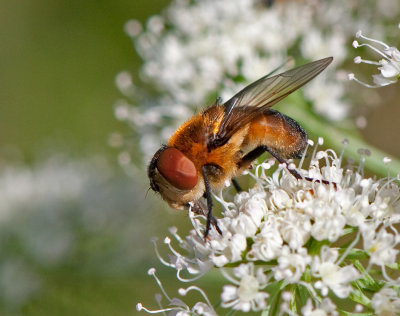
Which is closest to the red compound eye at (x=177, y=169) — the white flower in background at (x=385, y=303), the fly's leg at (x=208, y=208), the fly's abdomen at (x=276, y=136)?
the fly's leg at (x=208, y=208)

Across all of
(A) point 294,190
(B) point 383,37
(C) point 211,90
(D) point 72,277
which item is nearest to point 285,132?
(A) point 294,190

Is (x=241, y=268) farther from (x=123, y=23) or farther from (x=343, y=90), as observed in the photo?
(x=123, y=23)

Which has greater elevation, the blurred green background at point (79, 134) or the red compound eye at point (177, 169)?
the blurred green background at point (79, 134)

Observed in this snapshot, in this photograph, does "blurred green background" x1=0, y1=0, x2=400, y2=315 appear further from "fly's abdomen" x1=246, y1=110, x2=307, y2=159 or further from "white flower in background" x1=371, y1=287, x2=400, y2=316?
"white flower in background" x1=371, y1=287, x2=400, y2=316

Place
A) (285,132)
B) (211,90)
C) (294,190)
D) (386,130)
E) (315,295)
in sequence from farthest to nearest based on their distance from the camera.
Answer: (386,130), (211,90), (285,132), (294,190), (315,295)

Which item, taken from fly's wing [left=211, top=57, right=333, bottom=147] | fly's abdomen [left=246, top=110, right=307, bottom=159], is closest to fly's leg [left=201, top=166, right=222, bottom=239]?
fly's wing [left=211, top=57, right=333, bottom=147]

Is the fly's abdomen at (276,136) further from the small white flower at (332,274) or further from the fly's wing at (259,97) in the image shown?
the small white flower at (332,274)
